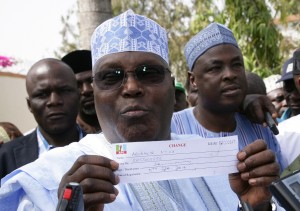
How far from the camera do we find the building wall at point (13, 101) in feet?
44.5

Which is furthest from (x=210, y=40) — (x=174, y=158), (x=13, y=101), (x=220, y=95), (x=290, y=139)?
(x=13, y=101)

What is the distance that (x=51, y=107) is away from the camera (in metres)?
3.85

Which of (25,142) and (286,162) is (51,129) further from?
(286,162)

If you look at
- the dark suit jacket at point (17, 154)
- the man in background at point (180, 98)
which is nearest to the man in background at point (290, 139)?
the dark suit jacket at point (17, 154)

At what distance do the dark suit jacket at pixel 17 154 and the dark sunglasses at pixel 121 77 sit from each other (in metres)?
1.68

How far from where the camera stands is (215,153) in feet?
6.29

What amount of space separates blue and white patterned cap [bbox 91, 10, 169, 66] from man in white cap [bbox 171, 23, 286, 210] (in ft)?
4.26

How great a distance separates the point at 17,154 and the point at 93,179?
218 centimetres

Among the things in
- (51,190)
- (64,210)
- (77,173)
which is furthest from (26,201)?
(64,210)

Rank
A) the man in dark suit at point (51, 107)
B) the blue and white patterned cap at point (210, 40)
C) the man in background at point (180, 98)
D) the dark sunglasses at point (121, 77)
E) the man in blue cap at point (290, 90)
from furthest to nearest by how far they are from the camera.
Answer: the man in background at point (180, 98) < the man in blue cap at point (290, 90) < the man in dark suit at point (51, 107) < the blue and white patterned cap at point (210, 40) < the dark sunglasses at point (121, 77)

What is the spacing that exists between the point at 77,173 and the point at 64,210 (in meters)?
0.26

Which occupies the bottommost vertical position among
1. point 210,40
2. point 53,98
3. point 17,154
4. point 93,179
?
point 93,179

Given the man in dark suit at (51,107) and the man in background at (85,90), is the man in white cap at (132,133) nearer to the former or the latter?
the man in dark suit at (51,107)

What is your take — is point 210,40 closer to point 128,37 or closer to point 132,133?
point 128,37
